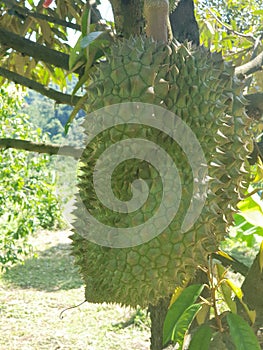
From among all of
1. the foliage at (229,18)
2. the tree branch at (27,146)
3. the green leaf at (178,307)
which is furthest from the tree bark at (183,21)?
the foliage at (229,18)

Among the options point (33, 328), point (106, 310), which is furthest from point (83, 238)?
point (106, 310)

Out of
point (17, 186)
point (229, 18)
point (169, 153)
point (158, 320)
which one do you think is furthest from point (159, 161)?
point (229, 18)

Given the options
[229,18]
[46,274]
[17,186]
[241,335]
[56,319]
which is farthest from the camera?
[46,274]

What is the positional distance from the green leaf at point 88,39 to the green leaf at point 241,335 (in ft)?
1.40

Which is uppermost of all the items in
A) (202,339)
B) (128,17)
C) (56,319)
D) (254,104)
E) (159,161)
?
(128,17)

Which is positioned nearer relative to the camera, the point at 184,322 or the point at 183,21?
the point at 184,322

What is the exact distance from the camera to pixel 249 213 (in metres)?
1.04

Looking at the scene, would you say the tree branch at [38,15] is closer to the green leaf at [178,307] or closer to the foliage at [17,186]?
the green leaf at [178,307]

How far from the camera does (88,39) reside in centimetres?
67

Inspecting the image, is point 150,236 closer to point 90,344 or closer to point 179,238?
point 179,238

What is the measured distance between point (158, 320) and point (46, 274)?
154 inches

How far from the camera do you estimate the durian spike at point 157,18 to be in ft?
2.11

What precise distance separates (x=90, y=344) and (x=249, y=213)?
2189 mm

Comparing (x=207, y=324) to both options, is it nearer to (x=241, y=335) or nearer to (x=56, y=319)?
(x=241, y=335)
